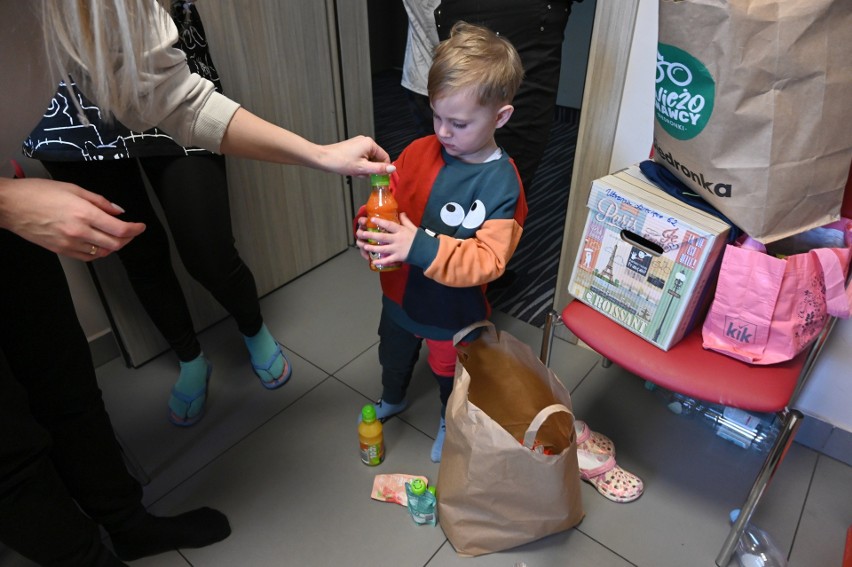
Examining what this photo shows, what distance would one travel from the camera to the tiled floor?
44.8 inches

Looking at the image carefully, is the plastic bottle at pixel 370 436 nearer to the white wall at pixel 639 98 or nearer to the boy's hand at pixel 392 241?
the boy's hand at pixel 392 241

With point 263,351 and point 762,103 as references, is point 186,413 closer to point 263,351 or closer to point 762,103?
point 263,351

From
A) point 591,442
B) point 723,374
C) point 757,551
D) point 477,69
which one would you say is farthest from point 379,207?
point 757,551

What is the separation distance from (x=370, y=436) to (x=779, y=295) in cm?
85

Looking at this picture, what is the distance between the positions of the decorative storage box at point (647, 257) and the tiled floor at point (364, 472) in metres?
0.44

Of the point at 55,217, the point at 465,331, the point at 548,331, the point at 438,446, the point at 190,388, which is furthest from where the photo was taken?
the point at 190,388

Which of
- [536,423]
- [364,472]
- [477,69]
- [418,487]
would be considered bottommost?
[364,472]

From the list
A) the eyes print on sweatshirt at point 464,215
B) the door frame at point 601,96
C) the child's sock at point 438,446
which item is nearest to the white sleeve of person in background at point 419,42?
the door frame at point 601,96

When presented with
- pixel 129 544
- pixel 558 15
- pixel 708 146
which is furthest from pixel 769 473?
pixel 129 544

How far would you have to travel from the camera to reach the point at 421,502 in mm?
1154

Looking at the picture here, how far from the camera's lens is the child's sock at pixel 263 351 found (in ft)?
4.88

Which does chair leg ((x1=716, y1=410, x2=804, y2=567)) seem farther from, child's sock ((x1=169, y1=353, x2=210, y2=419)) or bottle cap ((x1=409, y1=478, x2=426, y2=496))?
child's sock ((x1=169, y1=353, x2=210, y2=419))

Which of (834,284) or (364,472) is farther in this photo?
(364,472)

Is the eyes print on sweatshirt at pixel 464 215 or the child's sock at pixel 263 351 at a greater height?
the eyes print on sweatshirt at pixel 464 215
